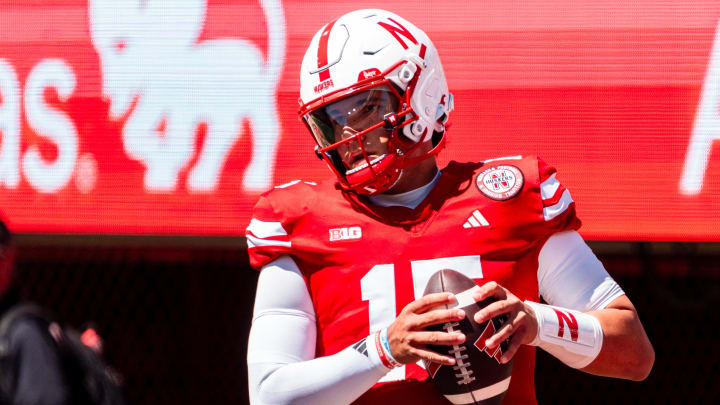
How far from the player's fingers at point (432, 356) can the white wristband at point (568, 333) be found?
0.51ft

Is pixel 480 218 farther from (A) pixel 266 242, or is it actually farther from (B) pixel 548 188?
(A) pixel 266 242

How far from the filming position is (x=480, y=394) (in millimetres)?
1386

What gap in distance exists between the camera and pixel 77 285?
384cm

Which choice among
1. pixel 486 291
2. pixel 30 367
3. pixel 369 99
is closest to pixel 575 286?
pixel 486 291

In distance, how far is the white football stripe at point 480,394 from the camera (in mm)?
1383

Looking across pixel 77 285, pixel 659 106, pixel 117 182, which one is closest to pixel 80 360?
pixel 117 182

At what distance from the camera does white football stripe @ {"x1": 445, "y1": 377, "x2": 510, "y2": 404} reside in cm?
138

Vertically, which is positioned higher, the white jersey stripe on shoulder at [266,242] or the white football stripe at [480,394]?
the white jersey stripe on shoulder at [266,242]

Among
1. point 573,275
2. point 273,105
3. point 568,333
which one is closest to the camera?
point 568,333

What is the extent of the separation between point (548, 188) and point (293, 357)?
52 centimetres

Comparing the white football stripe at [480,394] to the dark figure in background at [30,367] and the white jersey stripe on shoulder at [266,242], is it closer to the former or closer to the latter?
the white jersey stripe on shoulder at [266,242]

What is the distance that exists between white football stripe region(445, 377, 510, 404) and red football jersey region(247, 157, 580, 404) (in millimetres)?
74

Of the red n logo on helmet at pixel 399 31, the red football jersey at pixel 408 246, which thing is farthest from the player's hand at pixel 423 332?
the red n logo on helmet at pixel 399 31

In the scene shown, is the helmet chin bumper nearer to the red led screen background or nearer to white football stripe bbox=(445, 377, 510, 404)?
white football stripe bbox=(445, 377, 510, 404)
